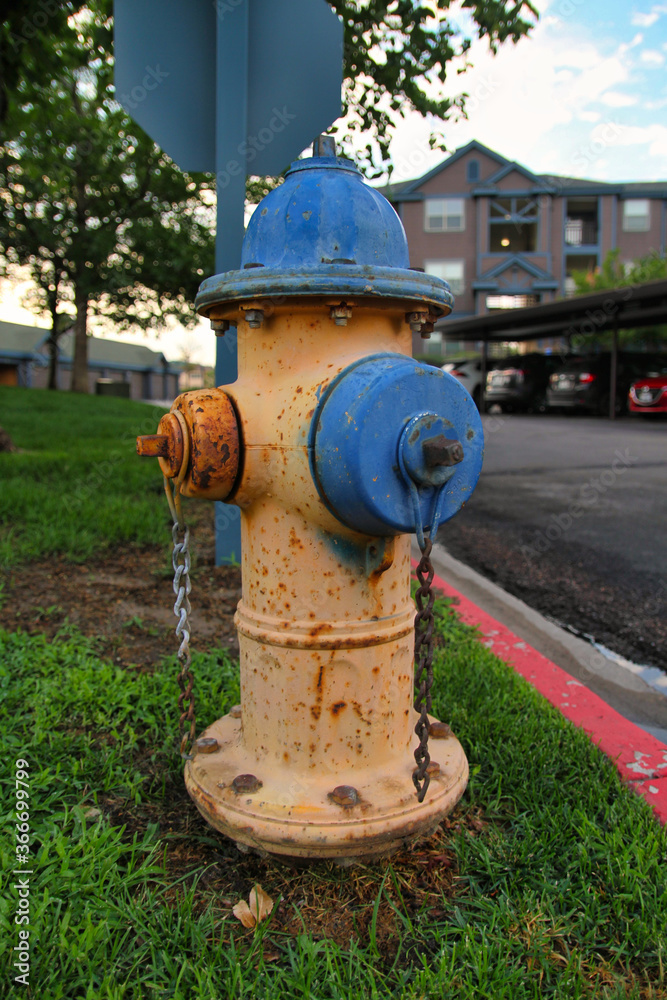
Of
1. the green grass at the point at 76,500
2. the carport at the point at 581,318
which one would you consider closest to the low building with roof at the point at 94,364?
the carport at the point at 581,318

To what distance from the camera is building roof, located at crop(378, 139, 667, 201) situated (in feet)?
104

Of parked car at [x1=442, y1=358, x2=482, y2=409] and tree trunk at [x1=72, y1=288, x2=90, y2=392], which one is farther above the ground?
tree trunk at [x1=72, y1=288, x2=90, y2=392]

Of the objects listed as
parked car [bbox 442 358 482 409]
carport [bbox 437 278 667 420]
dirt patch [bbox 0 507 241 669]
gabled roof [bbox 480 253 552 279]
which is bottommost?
dirt patch [bbox 0 507 241 669]

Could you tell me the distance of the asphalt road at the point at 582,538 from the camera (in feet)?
11.6

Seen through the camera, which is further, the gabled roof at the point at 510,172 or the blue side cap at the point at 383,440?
the gabled roof at the point at 510,172

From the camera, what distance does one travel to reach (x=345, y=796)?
1.52 metres

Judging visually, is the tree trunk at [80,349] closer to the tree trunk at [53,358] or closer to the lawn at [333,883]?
the tree trunk at [53,358]

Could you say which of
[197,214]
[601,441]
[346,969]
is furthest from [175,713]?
[197,214]

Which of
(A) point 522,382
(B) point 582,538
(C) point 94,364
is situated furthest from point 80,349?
(B) point 582,538

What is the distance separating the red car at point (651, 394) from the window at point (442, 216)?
19755 millimetres

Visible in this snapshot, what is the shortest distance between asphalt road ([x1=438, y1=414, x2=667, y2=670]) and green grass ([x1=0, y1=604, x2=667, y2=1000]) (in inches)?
56.6

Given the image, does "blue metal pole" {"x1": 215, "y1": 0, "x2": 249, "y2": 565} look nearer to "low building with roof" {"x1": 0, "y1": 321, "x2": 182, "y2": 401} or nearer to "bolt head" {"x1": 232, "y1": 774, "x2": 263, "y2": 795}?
"bolt head" {"x1": 232, "y1": 774, "x2": 263, "y2": 795}

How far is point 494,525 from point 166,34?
3.90 meters

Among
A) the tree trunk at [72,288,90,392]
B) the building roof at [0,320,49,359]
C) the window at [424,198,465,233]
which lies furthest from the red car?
the building roof at [0,320,49,359]
